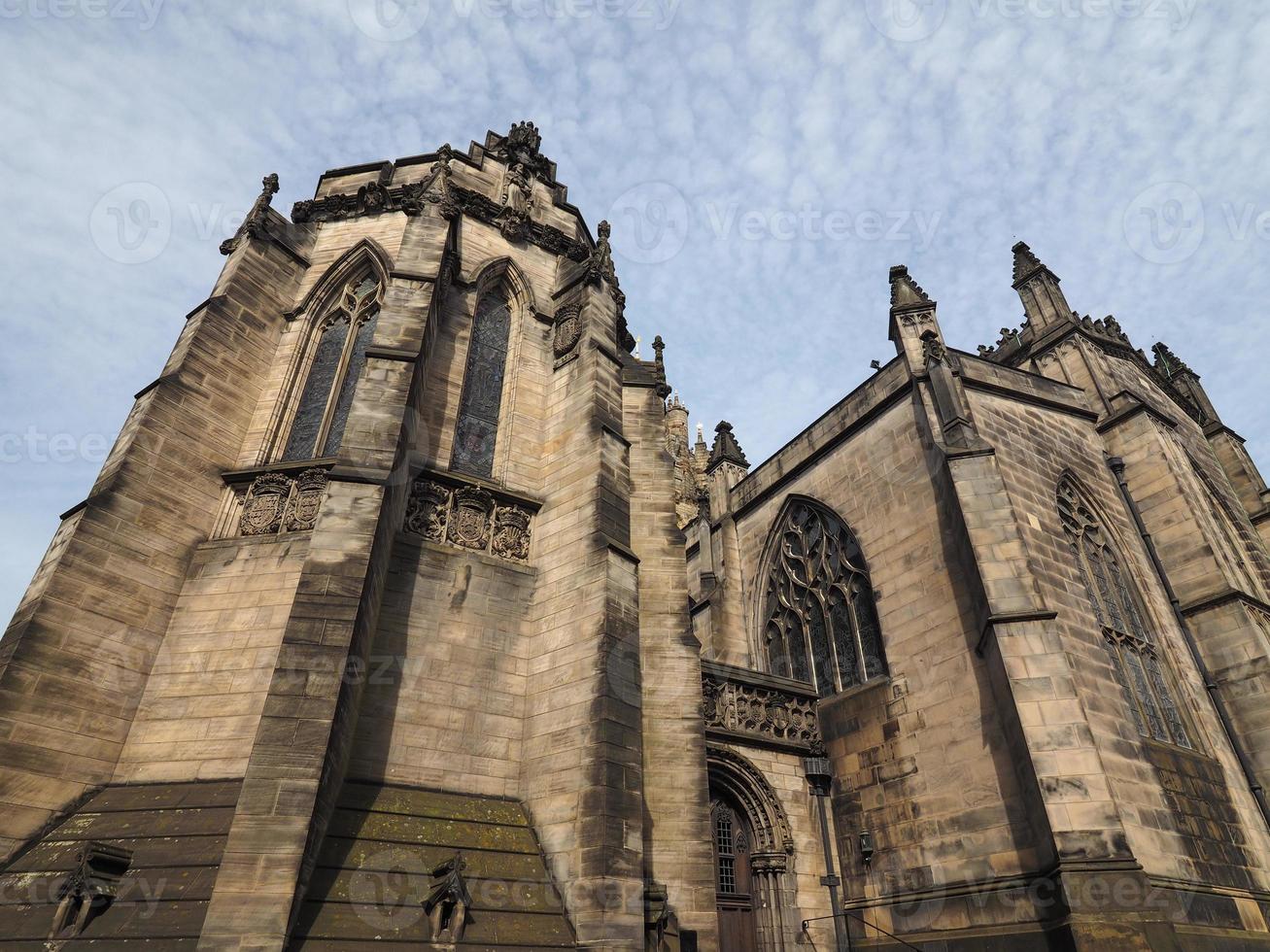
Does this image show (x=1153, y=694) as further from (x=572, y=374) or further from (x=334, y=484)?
(x=334, y=484)

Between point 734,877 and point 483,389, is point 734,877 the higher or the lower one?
the lower one

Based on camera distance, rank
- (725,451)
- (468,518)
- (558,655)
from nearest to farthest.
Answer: (558,655) < (468,518) < (725,451)

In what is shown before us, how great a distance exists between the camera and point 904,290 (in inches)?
572

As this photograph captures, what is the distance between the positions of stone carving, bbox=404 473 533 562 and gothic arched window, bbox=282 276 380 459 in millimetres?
1501

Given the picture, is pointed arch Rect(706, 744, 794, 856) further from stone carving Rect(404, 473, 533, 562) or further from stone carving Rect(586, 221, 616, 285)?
stone carving Rect(586, 221, 616, 285)

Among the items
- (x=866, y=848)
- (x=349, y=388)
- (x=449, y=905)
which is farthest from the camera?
(x=866, y=848)

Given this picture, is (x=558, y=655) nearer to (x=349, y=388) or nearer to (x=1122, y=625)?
(x=349, y=388)

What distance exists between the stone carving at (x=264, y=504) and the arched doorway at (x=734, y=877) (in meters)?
7.43

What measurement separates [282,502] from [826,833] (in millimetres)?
9621

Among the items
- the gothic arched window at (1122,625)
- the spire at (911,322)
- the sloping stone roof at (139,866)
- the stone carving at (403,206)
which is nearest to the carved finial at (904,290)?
the spire at (911,322)

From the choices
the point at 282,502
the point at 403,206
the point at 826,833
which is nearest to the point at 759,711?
the point at 826,833

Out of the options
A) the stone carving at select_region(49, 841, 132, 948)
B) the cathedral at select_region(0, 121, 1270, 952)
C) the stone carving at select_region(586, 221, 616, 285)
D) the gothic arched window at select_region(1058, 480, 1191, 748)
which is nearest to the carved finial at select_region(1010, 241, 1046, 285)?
the cathedral at select_region(0, 121, 1270, 952)

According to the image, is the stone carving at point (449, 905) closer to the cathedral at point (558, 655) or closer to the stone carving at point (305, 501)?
the cathedral at point (558, 655)

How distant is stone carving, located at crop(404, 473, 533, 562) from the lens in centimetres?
905
